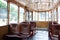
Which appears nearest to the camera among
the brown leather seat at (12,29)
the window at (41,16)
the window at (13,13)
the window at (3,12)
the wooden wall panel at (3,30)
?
the wooden wall panel at (3,30)

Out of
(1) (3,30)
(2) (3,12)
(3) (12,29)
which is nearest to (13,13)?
(3) (12,29)

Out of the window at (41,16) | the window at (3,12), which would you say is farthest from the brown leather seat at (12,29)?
the window at (41,16)

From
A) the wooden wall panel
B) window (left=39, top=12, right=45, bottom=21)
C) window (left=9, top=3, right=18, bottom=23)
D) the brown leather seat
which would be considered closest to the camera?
the wooden wall panel

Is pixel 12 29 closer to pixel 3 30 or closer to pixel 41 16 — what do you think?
pixel 3 30

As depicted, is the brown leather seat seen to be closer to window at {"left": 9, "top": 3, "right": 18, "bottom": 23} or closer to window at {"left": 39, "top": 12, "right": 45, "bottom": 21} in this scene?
window at {"left": 9, "top": 3, "right": 18, "bottom": 23}

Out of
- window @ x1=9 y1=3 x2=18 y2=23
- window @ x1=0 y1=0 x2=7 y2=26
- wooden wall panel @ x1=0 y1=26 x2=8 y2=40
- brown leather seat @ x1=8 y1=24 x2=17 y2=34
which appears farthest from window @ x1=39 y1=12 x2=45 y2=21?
wooden wall panel @ x1=0 y1=26 x2=8 y2=40

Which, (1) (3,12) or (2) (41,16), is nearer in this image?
(1) (3,12)

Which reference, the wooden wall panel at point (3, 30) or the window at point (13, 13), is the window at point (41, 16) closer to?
the window at point (13, 13)

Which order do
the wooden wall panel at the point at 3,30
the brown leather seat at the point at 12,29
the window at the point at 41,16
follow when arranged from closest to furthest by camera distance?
→ the wooden wall panel at the point at 3,30, the brown leather seat at the point at 12,29, the window at the point at 41,16

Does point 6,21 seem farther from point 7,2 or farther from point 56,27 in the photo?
point 56,27

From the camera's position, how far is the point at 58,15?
1434cm

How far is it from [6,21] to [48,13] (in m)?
10.1

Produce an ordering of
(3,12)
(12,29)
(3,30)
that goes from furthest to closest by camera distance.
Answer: (12,29) → (3,12) → (3,30)

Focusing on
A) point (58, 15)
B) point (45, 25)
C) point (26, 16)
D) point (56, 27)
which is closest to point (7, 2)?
point (56, 27)
